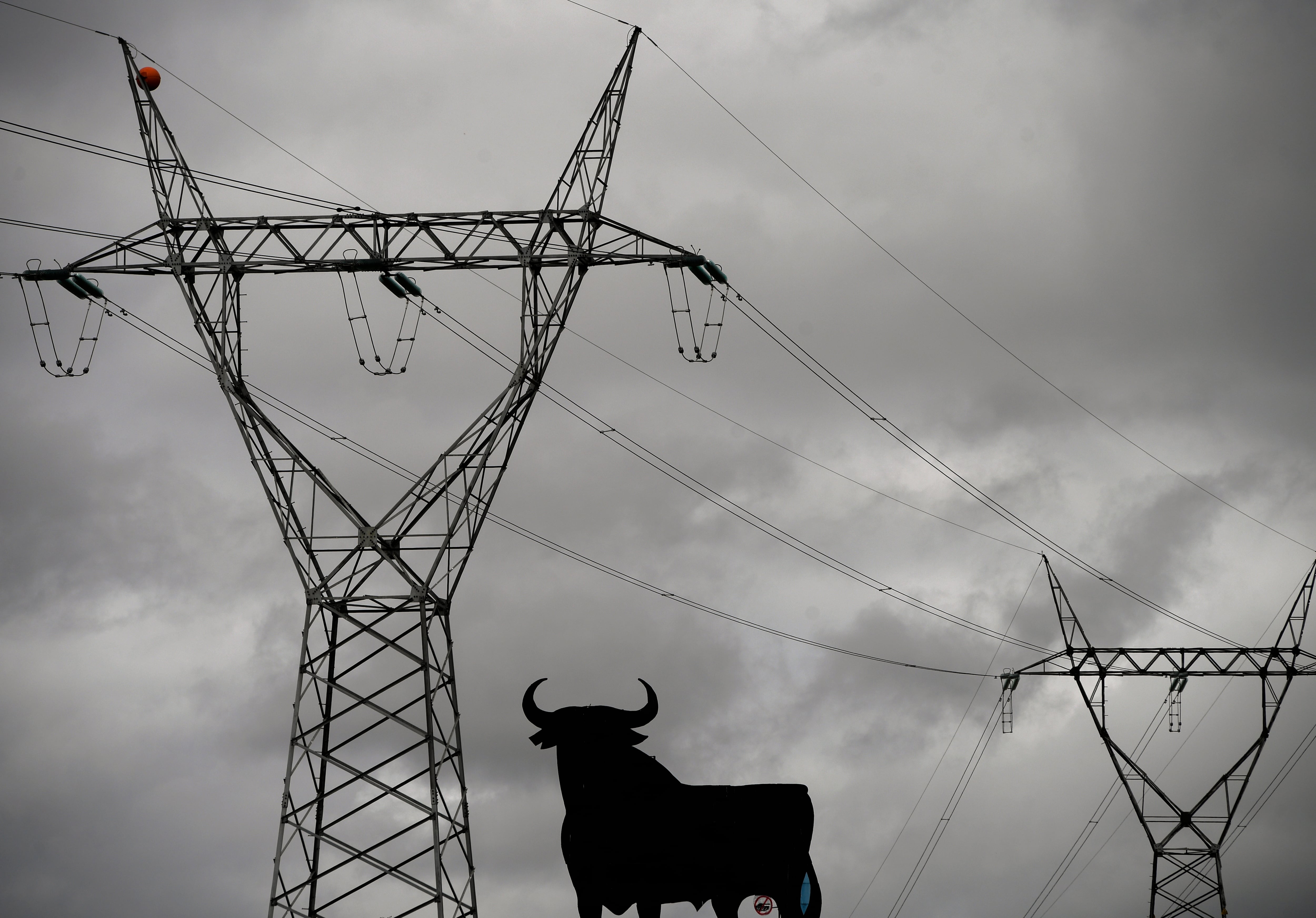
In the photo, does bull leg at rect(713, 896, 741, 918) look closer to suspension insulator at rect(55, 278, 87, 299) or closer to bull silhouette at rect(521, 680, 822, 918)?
bull silhouette at rect(521, 680, 822, 918)

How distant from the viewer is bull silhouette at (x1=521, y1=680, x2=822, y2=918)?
124 ft

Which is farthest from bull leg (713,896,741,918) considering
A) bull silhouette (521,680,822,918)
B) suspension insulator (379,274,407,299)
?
suspension insulator (379,274,407,299)

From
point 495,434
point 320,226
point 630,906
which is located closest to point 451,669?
point 495,434

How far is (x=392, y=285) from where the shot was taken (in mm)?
37438

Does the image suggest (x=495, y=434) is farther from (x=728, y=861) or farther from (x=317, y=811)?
(x=728, y=861)

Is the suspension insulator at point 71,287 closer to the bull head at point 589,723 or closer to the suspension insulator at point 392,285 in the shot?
the suspension insulator at point 392,285

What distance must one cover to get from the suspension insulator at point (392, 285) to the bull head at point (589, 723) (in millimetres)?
10102

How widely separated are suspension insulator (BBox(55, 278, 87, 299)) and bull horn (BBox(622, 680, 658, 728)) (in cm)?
1631

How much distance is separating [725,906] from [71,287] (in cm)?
2141

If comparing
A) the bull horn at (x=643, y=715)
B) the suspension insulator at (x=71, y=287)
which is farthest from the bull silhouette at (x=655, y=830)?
the suspension insulator at (x=71, y=287)

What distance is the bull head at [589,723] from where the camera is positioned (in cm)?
3912

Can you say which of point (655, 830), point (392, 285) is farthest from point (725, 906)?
point (392, 285)

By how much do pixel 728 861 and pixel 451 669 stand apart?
8.63 m

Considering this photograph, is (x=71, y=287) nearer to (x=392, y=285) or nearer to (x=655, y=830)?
(x=392, y=285)
